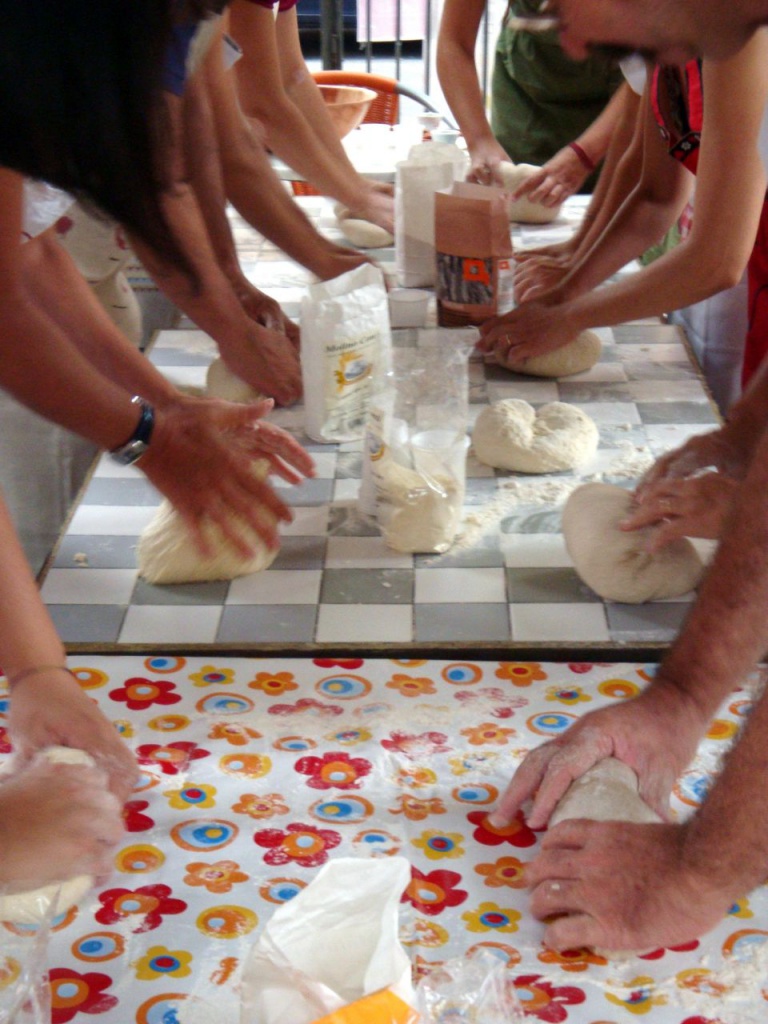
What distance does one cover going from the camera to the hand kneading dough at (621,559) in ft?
4.49

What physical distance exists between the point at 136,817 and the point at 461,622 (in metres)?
0.49

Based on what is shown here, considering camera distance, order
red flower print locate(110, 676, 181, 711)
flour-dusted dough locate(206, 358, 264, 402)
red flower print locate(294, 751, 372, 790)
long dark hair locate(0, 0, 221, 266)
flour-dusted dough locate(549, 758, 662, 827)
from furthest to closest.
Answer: flour-dusted dough locate(206, 358, 264, 402)
red flower print locate(110, 676, 181, 711)
red flower print locate(294, 751, 372, 790)
flour-dusted dough locate(549, 758, 662, 827)
long dark hair locate(0, 0, 221, 266)

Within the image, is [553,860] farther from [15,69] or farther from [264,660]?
[15,69]

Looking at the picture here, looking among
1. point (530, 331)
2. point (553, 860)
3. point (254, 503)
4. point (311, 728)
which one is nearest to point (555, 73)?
point (530, 331)

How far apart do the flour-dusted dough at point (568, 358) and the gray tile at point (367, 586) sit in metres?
0.67

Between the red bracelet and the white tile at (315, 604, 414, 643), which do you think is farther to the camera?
the red bracelet

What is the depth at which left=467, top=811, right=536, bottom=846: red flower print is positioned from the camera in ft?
3.38

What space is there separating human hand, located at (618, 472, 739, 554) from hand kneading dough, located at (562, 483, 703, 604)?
0.02m

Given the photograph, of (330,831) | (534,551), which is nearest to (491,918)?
(330,831)

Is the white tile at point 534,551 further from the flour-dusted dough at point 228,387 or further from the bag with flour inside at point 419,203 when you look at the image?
the bag with flour inside at point 419,203

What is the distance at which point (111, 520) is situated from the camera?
1581 mm

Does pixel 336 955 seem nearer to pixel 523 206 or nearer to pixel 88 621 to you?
pixel 88 621

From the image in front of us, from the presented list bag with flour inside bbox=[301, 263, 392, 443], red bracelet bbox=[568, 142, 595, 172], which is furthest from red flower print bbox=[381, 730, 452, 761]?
red bracelet bbox=[568, 142, 595, 172]

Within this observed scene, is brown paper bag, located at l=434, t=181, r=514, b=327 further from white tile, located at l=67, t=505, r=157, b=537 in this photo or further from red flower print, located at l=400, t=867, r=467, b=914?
red flower print, located at l=400, t=867, r=467, b=914
